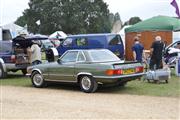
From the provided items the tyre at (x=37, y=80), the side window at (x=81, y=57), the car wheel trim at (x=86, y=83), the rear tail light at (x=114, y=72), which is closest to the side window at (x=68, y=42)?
the tyre at (x=37, y=80)

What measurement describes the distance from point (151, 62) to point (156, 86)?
141 inches

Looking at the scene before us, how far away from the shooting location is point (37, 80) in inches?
611

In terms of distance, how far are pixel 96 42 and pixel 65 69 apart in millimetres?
7756

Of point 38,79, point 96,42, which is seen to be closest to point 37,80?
point 38,79

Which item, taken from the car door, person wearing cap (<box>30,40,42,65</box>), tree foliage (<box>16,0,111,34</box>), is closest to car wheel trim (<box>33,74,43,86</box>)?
the car door

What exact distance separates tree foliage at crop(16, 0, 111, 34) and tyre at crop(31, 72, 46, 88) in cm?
5965

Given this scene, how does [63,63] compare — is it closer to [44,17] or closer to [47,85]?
[47,85]

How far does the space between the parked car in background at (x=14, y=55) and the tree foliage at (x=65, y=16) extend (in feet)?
185

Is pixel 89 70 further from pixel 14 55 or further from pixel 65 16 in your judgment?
pixel 65 16

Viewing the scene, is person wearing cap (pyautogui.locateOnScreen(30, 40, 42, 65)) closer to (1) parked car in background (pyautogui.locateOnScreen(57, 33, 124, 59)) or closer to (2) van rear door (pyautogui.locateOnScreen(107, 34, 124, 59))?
(1) parked car in background (pyautogui.locateOnScreen(57, 33, 124, 59))

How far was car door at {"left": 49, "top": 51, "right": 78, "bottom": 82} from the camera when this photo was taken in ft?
47.2

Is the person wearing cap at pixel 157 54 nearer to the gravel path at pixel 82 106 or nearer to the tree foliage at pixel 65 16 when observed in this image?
the gravel path at pixel 82 106

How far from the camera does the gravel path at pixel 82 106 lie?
31.7 feet

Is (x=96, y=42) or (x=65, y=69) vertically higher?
(x=96, y=42)
